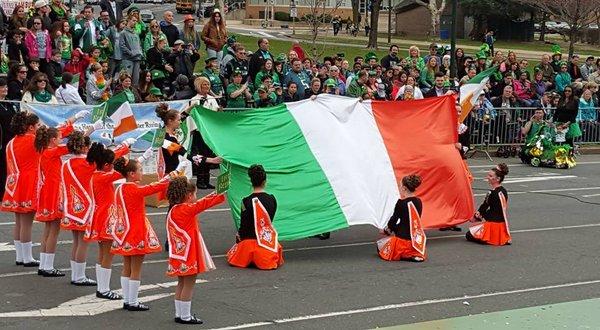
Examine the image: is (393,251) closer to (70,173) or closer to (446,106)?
(446,106)

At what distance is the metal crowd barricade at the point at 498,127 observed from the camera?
22.8 m

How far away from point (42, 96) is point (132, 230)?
306 inches

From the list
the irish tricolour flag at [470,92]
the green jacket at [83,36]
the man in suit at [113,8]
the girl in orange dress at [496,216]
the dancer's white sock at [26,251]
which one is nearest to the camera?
the dancer's white sock at [26,251]

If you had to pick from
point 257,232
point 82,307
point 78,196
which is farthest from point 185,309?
point 257,232

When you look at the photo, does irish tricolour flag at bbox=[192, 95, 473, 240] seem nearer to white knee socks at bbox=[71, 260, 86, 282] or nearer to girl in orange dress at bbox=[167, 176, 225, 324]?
white knee socks at bbox=[71, 260, 86, 282]

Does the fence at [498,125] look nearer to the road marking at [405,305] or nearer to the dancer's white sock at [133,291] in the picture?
the road marking at [405,305]

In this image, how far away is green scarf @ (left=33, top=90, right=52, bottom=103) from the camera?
16.4 metres

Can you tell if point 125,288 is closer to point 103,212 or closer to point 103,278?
point 103,278

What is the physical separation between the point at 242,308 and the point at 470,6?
2277 inches

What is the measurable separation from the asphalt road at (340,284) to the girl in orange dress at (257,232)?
0.57 ft

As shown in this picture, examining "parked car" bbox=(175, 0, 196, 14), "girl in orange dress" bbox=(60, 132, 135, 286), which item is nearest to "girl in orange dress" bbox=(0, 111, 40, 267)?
"girl in orange dress" bbox=(60, 132, 135, 286)

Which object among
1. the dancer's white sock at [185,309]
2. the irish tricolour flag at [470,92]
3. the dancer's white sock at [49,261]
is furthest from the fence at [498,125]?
the dancer's white sock at [185,309]

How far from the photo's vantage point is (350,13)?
86625 millimetres

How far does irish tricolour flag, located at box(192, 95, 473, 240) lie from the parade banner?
3.40 metres
